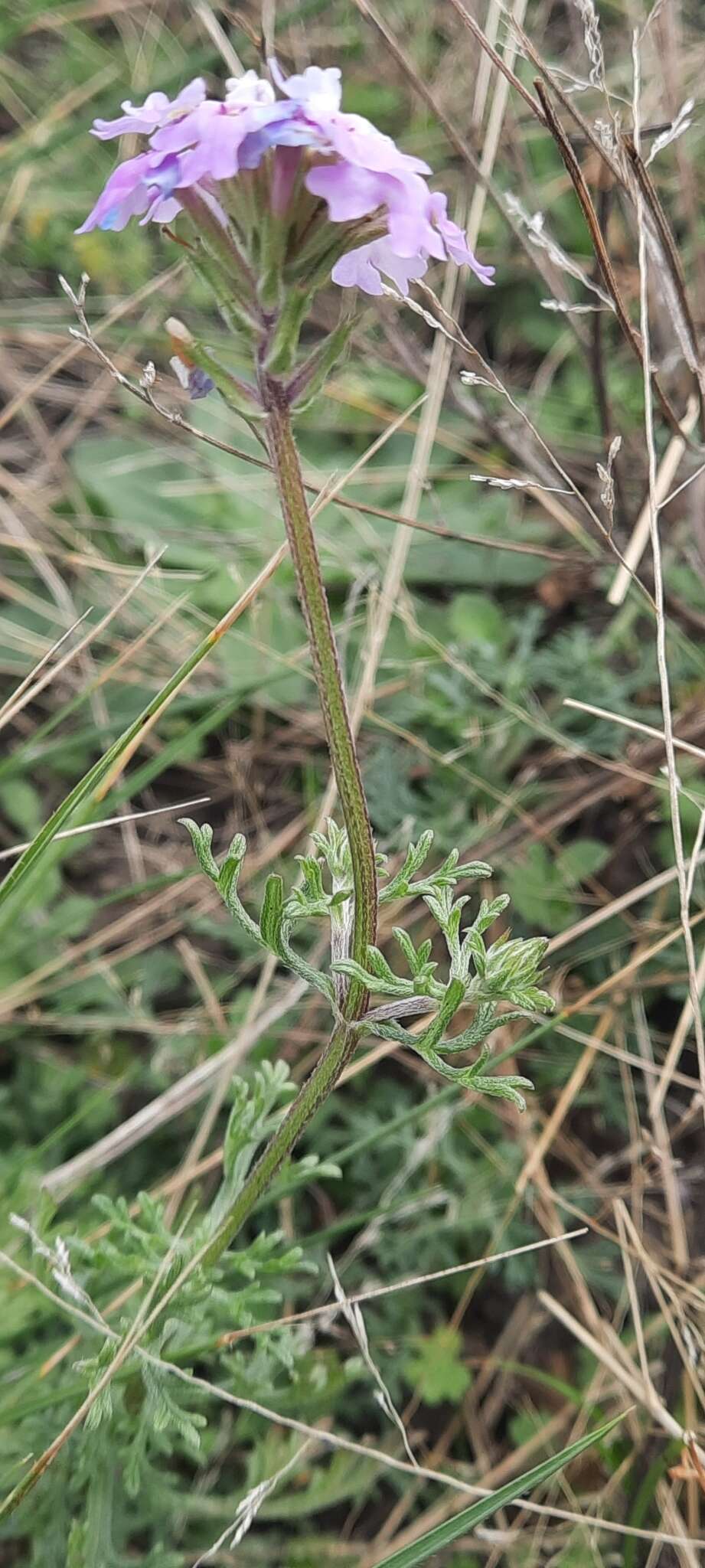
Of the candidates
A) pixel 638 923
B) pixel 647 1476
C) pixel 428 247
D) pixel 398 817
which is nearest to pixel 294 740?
pixel 398 817

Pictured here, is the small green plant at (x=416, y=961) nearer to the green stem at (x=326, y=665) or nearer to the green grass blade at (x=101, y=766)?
the green stem at (x=326, y=665)

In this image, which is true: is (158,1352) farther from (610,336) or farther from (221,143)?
(610,336)

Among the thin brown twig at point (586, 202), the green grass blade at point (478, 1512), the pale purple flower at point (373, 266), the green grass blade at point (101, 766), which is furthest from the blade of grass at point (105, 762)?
the green grass blade at point (478, 1512)

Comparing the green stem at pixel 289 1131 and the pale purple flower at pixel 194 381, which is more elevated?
the pale purple flower at pixel 194 381

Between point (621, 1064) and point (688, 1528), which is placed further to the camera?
point (621, 1064)

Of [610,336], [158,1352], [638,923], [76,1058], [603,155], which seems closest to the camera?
[158,1352]

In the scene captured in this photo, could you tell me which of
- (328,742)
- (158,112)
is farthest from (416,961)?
(158,112)

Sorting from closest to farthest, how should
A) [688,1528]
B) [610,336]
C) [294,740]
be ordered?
[688,1528] < [294,740] < [610,336]
